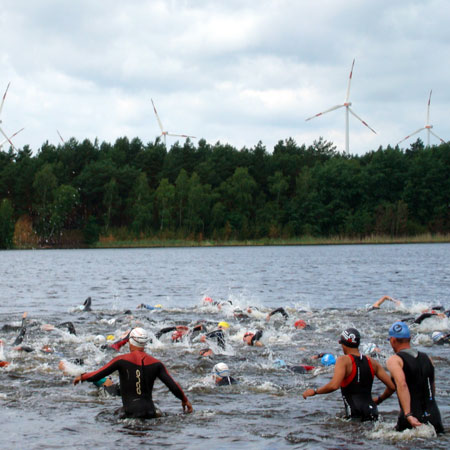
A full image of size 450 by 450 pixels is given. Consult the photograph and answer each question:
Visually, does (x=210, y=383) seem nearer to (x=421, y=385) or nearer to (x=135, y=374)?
(x=135, y=374)

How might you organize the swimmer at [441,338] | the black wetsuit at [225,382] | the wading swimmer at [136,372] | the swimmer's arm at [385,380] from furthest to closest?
the swimmer at [441,338] < the black wetsuit at [225,382] < the wading swimmer at [136,372] < the swimmer's arm at [385,380]

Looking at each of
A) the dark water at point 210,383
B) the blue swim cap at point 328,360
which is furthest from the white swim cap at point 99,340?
the blue swim cap at point 328,360

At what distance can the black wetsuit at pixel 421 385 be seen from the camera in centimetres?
1003

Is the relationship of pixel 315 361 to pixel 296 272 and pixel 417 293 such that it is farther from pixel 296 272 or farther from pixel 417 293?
pixel 296 272

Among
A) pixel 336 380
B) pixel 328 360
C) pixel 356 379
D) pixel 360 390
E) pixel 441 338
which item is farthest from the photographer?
pixel 441 338

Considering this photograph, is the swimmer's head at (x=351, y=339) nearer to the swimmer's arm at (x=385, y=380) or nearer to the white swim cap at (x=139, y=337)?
the swimmer's arm at (x=385, y=380)

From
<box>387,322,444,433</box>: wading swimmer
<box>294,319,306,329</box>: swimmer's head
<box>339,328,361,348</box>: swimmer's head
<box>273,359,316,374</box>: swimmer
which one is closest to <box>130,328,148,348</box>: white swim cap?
<box>339,328,361,348</box>: swimmer's head

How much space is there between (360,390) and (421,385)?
1.26 metres

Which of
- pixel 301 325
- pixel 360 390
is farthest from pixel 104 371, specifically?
pixel 301 325

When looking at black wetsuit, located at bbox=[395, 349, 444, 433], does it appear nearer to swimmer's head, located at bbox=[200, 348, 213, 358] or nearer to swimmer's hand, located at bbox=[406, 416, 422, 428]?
swimmer's hand, located at bbox=[406, 416, 422, 428]

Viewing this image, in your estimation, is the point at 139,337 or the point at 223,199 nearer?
the point at 139,337

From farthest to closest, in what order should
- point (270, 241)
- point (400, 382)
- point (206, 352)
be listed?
point (270, 241) < point (206, 352) < point (400, 382)

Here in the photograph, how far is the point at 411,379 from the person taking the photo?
10070 millimetres

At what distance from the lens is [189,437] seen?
11289 millimetres
